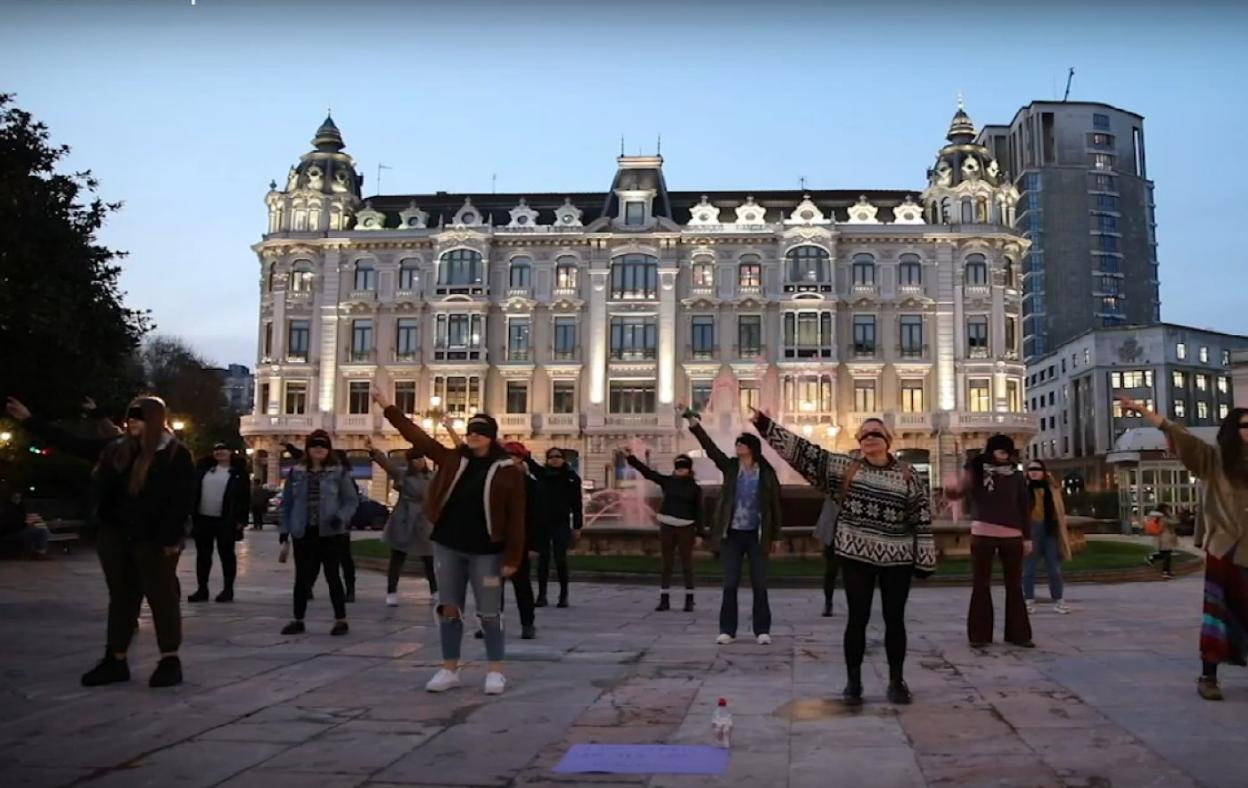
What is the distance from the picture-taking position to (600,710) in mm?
6500

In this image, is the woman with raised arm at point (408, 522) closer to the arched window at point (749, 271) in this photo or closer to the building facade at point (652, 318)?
the building facade at point (652, 318)

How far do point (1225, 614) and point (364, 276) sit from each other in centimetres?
5457

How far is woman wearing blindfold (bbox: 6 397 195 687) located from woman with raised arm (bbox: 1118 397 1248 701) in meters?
6.70

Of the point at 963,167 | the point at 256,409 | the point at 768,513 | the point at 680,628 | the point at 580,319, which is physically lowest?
the point at 680,628

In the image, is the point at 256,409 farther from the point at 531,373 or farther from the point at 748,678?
the point at 748,678

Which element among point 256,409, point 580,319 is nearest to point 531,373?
point 580,319

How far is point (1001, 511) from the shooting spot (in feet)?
31.0

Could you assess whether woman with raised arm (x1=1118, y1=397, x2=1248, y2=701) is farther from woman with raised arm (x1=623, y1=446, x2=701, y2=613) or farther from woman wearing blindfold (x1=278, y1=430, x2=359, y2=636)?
woman wearing blindfold (x1=278, y1=430, x2=359, y2=636)

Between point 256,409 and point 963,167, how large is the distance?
41313 millimetres

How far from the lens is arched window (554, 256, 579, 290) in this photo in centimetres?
5600

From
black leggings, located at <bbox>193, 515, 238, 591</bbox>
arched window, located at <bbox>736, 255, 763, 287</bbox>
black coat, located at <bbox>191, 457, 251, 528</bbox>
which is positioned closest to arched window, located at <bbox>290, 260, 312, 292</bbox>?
arched window, located at <bbox>736, 255, 763, 287</bbox>

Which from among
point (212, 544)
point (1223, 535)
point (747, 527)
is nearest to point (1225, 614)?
point (1223, 535)

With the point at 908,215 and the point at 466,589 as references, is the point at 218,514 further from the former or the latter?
the point at 908,215

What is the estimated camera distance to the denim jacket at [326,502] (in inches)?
386
